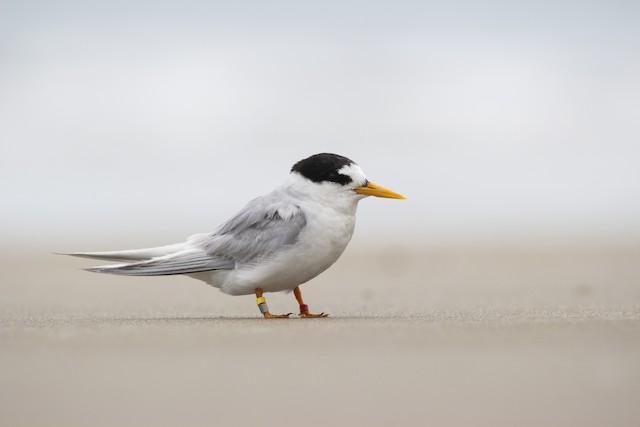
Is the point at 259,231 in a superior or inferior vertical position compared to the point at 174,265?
superior

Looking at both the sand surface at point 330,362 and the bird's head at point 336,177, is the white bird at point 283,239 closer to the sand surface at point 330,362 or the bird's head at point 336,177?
the bird's head at point 336,177

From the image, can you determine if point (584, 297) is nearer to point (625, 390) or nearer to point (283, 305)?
point (283, 305)

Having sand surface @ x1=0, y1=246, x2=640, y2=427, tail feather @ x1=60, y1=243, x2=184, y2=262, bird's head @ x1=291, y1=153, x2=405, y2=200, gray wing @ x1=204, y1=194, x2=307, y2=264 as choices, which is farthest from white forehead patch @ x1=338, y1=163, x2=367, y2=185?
tail feather @ x1=60, y1=243, x2=184, y2=262

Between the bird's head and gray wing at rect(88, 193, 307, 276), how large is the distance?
0.18 m

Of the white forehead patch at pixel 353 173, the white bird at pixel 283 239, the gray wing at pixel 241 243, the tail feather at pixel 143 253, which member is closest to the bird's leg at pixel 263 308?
the white bird at pixel 283 239

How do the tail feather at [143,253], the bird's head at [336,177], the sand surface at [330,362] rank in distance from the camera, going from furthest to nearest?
1. the tail feather at [143,253]
2. the bird's head at [336,177]
3. the sand surface at [330,362]

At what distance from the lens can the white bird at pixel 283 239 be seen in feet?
17.3

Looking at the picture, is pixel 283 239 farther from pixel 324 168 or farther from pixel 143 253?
pixel 143 253

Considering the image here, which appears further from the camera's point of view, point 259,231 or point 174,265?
point 174,265

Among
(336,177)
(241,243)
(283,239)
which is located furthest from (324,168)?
(241,243)

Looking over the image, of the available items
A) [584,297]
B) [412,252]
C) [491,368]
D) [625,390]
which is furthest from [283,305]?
[412,252]

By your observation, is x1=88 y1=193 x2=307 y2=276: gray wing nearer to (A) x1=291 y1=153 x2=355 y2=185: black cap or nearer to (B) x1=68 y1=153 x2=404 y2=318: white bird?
(B) x1=68 y1=153 x2=404 y2=318: white bird

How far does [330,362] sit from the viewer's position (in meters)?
3.74

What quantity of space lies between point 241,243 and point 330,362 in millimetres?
1784
